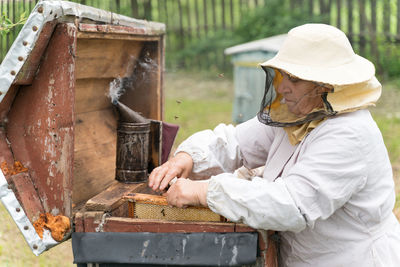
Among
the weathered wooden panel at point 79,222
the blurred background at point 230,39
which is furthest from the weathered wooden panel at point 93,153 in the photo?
the blurred background at point 230,39

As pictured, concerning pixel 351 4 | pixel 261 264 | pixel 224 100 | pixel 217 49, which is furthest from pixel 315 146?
pixel 217 49

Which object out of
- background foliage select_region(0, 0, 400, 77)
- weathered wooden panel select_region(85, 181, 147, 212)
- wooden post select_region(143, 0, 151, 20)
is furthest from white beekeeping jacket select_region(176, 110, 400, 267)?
wooden post select_region(143, 0, 151, 20)

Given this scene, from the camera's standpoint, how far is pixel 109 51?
278cm

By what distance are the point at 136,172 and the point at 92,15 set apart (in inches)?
34.0

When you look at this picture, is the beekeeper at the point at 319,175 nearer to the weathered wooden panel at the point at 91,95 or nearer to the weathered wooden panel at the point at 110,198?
the weathered wooden panel at the point at 110,198

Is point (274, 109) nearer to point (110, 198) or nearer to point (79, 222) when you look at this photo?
point (110, 198)

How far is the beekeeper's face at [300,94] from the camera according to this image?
2.03 metres

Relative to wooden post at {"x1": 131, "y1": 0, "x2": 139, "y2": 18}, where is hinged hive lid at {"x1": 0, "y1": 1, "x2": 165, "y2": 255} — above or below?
below

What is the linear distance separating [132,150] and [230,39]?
28.5 feet

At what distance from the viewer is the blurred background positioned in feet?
24.6

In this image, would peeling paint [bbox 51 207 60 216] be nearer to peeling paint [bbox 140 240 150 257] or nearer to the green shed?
peeling paint [bbox 140 240 150 257]

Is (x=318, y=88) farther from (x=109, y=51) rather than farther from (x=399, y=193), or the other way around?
(x=399, y=193)

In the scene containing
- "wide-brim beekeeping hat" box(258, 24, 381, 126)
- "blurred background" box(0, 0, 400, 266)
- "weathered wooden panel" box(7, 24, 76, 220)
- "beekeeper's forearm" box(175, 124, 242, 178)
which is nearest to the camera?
"wide-brim beekeeping hat" box(258, 24, 381, 126)

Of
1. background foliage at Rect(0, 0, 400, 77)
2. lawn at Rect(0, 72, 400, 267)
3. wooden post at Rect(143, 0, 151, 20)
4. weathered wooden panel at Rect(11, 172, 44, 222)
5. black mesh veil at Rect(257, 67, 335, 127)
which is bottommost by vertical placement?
lawn at Rect(0, 72, 400, 267)
